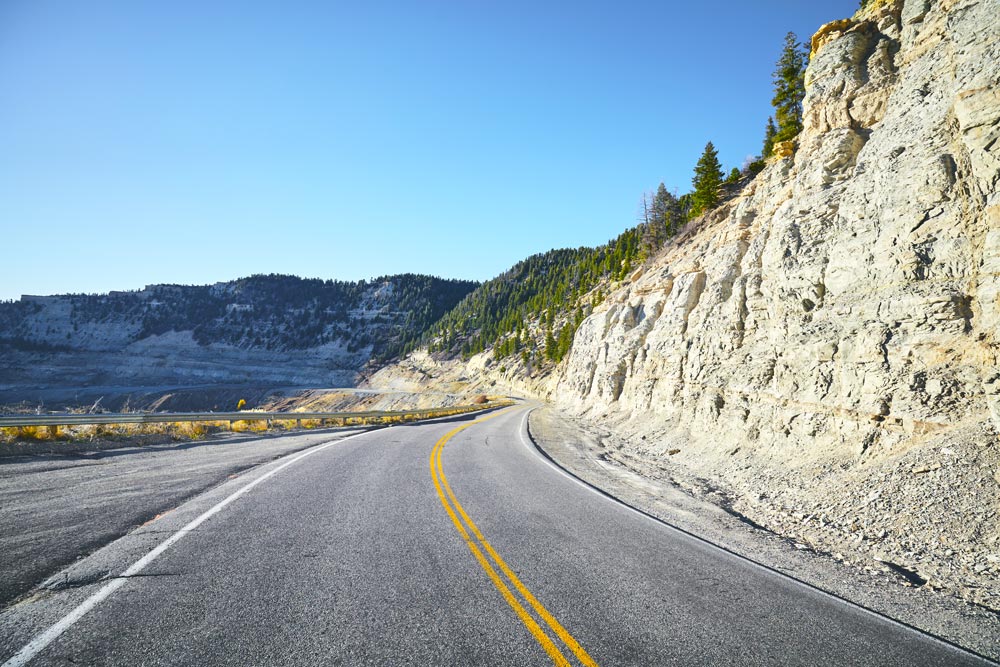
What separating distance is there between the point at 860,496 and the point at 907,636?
205 inches

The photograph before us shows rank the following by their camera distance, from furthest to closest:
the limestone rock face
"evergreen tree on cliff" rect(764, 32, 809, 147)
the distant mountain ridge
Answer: the distant mountain ridge
"evergreen tree on cliff" rect(764, 32, 809, 147)
the limestone rock face

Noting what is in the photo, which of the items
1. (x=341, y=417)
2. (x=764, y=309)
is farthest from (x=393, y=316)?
(x=764, y=309)

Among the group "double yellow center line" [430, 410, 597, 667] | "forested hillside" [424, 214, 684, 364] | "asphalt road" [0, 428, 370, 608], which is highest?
"forested hillside" [424, 214, 684, 364]

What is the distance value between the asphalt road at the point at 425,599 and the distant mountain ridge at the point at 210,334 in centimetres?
12924

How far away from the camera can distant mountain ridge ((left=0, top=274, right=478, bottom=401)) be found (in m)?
120

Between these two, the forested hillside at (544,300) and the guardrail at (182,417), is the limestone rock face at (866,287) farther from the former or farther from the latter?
the forested hillside at (544,300)

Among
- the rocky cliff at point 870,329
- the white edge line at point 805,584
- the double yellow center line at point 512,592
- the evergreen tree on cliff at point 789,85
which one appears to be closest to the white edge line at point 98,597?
the double yellow center line at point 512,592

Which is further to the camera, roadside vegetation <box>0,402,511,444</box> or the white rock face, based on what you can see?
roadside vegetation <box>0,402,511,444</box>

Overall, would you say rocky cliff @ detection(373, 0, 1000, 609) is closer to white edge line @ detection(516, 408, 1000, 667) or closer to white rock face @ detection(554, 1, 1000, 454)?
white rock face @ detection(554, 1, 1000, 454)

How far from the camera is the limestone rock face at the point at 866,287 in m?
8.99

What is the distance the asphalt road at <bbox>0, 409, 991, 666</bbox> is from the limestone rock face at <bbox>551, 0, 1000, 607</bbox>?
3.50 meters

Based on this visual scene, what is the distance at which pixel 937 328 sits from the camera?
9.39m

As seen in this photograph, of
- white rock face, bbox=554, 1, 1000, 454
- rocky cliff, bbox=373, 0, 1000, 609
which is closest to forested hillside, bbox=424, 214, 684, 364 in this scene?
Answer: white rock face, bbox=554, 1, 1000, 454

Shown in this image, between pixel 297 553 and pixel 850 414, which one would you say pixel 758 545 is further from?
pixel 297 553
